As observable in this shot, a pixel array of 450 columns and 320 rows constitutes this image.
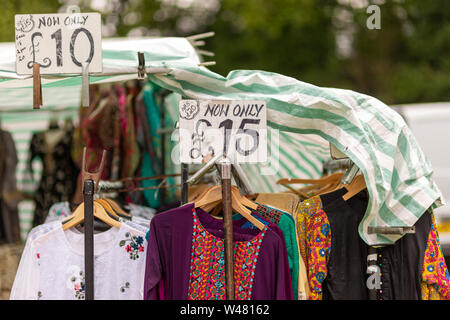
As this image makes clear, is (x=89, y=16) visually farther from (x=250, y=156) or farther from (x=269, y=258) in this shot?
(x=269, y=258)

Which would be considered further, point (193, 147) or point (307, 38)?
point (307, 38)

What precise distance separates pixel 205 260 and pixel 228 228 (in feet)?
0.83

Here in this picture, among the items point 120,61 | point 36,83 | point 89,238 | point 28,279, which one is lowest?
point 28,279

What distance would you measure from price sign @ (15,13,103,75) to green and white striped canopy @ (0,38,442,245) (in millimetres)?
200

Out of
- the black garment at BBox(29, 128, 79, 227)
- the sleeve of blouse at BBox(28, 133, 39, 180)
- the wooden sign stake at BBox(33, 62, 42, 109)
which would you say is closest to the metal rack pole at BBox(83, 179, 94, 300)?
the wooden sign stake at BBox(33, 62, 42, 109)

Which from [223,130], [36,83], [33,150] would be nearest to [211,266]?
[223,130]

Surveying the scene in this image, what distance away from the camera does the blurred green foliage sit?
45.1ft

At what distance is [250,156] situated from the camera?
2576 mm

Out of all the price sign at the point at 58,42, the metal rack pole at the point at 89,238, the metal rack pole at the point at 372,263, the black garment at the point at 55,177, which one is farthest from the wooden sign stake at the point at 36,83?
the black garment at the point at 55,177

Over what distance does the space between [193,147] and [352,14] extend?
43.9 ft

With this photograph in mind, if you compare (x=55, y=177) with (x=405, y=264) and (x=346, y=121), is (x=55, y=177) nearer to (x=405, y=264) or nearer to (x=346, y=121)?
(x=346, y=121)

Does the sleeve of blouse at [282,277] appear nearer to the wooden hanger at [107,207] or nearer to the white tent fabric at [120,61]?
the wooden hanger at [107,207]

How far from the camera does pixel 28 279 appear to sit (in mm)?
2762
